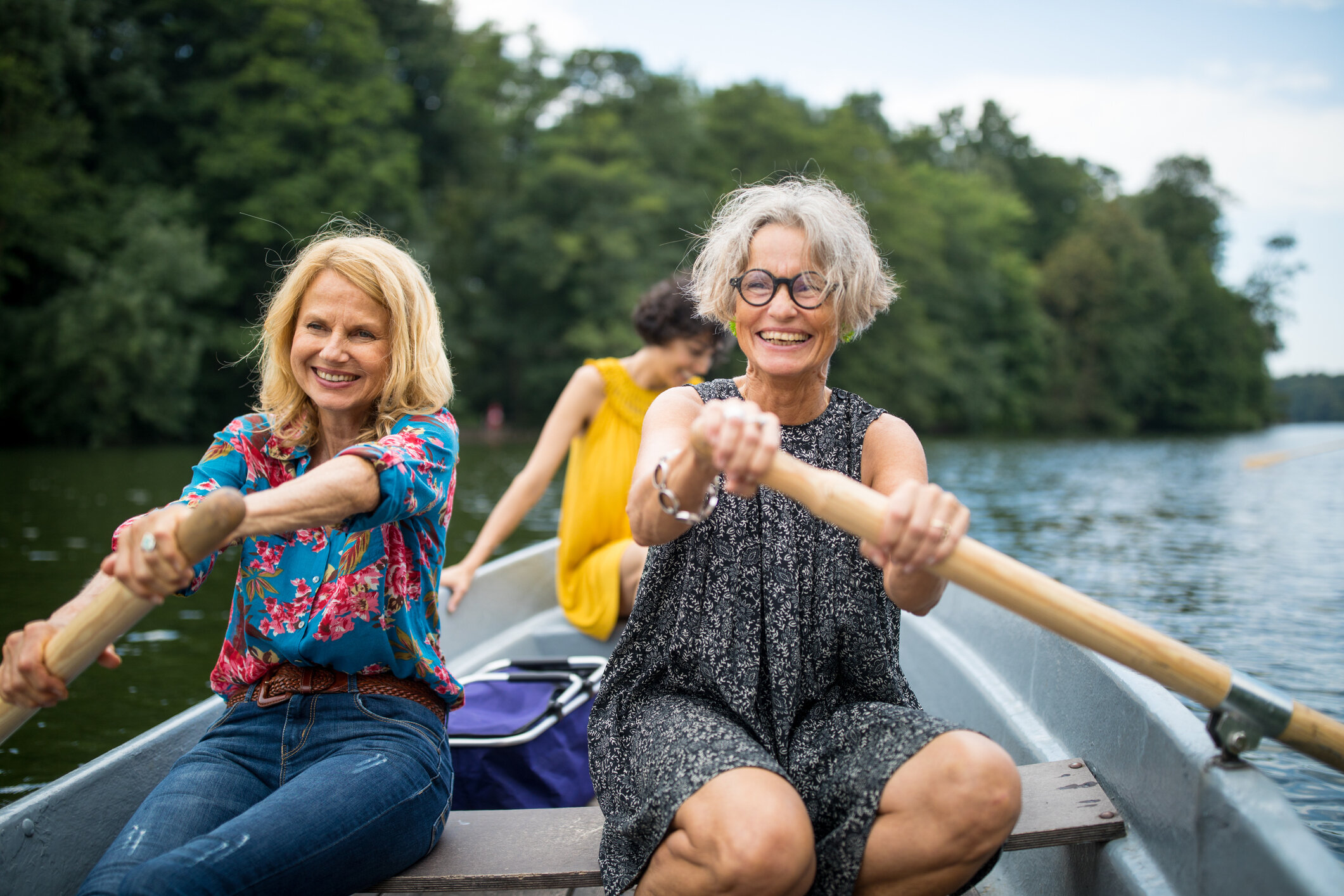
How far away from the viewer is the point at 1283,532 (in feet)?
34.4

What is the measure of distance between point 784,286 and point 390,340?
0.78 metres

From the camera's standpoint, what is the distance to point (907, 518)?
1.39 m

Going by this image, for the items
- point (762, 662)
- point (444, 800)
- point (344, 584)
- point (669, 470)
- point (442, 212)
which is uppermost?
point (442, 212)

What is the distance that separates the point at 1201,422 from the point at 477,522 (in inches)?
1856

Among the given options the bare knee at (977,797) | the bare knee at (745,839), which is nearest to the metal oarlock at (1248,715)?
the bare knee at (977,797)

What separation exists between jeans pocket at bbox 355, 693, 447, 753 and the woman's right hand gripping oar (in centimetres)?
42

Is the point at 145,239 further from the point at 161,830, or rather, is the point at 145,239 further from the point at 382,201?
the point at 161,830

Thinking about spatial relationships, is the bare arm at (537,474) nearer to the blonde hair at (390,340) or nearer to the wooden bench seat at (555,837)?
the blonde hair at (390,340)

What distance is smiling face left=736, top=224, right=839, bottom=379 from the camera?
1.87m

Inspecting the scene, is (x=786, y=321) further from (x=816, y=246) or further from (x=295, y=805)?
(x=295, y=805)

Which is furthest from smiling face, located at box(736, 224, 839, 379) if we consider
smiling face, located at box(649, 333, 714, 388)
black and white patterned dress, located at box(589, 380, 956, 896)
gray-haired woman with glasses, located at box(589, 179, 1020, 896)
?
smiling face, located at box(649, 333, 714, 388)

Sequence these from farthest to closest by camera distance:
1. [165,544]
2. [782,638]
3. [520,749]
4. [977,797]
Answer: [520,749] < [782,638] < [977,797] < [165,544]

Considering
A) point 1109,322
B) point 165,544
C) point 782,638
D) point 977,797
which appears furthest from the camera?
point 1109,322

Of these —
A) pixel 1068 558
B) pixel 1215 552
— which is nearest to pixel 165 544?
pixel 1068 558
